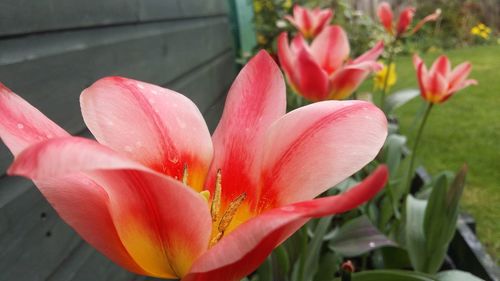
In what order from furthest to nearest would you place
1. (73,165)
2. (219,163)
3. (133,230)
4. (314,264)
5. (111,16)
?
(111,16) → (314,264) → (219,163) → (133,230) → (73,165)

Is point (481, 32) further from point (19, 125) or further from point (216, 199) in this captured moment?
point (19, 125)

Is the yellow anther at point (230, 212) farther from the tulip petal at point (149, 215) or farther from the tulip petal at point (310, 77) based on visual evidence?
the tulip petal at point (310, 77)

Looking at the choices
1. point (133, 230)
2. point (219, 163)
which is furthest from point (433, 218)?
point (133, 230)

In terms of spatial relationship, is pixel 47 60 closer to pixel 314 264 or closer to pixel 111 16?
pixel 111 16

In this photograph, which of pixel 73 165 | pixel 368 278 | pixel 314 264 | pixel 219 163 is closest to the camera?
pixel 73 165

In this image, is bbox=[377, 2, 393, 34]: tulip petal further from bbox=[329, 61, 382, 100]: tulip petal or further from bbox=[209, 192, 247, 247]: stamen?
bbox=[209, 192, 247, 247]: stamen

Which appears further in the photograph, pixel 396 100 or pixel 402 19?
pixel 396 100

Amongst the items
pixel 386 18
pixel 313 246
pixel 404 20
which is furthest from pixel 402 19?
pixel 313 246
